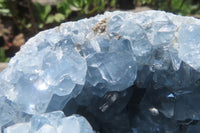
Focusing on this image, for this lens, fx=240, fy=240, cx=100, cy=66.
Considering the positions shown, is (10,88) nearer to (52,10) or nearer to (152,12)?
(152,12)

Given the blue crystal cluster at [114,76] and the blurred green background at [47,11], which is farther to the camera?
the blurred green background at [47,11]

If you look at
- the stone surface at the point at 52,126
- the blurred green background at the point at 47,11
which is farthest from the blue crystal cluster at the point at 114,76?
the blurred green background at the point at 47,11

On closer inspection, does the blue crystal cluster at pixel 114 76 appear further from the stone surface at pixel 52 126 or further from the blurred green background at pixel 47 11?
the blurred green background at pixel 47 11

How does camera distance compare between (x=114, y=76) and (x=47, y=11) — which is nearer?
(x=114, y=76)

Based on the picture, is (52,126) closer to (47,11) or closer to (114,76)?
(114,76)

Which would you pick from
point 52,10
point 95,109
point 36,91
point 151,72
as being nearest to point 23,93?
point 36,91

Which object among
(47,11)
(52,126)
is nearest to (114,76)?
(52,126)

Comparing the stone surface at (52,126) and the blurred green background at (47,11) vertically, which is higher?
the stone surface at (52,126)
